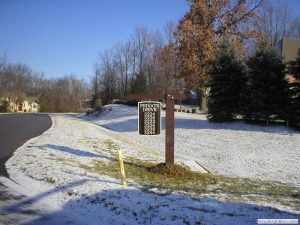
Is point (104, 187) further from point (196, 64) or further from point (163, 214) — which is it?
point (196, 64)

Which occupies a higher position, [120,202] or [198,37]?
[198,37]

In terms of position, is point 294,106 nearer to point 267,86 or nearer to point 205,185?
point 267,86

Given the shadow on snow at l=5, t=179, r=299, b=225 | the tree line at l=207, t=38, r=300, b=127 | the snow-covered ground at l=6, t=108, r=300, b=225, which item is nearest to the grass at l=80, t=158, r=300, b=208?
the snow-covered ground at l=6, t=108, r=300, b=225

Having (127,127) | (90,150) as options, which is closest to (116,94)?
(127,127)

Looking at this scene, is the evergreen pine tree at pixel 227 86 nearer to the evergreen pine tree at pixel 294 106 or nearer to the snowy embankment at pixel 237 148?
the snowy embankment at pixel 237 148

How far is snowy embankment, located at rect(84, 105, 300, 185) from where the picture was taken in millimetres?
15387

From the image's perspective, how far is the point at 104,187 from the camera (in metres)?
9.06

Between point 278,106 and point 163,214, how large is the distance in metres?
16.9

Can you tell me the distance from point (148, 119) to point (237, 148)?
8.79 m

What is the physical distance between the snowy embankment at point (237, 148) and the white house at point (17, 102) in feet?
209

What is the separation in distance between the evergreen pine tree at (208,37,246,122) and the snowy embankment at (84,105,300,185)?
87 cm

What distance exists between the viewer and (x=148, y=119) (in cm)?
1186

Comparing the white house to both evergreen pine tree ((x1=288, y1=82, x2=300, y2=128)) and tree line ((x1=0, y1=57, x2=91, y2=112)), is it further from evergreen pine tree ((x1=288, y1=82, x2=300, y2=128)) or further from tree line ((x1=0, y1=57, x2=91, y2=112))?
evergreen pine tree ((x1=288, y1=82, x2=300, y2=128))

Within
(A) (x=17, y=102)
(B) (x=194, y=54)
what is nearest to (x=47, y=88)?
(A) (x=17, y=102)
